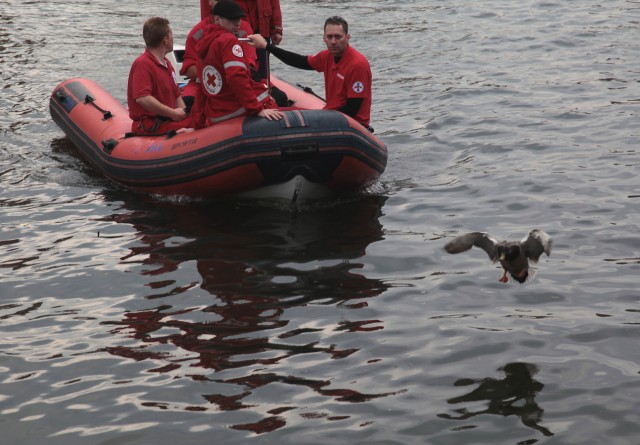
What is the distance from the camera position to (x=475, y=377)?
561cm

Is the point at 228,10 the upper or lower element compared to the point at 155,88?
upper

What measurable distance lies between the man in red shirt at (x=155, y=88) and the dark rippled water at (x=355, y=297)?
2.35 ft

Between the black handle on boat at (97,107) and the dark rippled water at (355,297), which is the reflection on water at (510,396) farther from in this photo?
the black handle on boat at (97,107)

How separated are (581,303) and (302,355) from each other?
194 cm

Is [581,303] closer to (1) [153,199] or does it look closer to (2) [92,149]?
(1) [153,199]

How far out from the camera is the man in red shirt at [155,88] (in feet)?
29.2

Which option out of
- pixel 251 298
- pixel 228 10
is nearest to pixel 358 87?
pixel 228 10

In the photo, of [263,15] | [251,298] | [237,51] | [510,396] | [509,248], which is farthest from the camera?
[263,15]

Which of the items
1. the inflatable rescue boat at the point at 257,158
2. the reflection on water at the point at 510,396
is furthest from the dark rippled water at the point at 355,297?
the inflatable rescue boat at the point at 257,158

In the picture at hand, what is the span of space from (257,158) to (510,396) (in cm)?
349

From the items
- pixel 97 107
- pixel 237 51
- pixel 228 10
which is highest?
pixel 228 10

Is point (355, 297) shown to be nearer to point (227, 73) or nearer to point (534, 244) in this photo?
point (534, 244)

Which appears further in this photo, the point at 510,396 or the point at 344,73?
the point at 344,73

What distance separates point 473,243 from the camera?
6324mm
